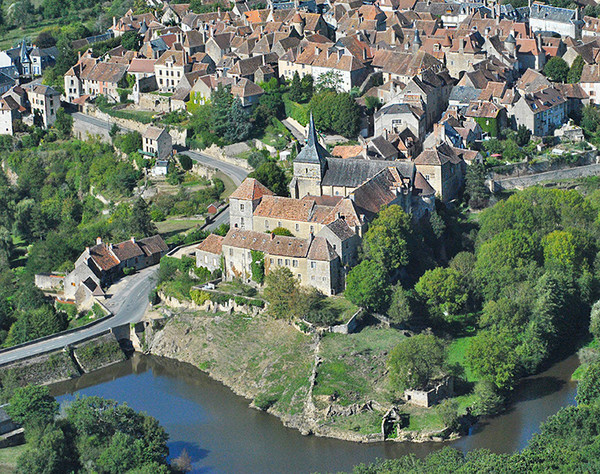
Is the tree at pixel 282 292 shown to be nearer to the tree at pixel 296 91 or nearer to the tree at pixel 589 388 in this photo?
the tree at pixel 589 388

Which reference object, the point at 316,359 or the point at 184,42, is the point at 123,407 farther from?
the point at 184,42

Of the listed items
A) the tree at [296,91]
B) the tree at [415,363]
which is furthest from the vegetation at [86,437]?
the tree at [296,91]

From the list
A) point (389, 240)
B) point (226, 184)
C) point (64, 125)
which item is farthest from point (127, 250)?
point (64, 125)

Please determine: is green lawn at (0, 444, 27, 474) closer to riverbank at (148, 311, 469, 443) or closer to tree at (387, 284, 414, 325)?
riverbank at (148, 311, 469, 443)

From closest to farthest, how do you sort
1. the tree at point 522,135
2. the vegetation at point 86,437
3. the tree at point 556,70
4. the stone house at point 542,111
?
the vegetation at point 86,437 < the tree at point 522,135 < the stone house at point 542,111 < the tree at point 556,70

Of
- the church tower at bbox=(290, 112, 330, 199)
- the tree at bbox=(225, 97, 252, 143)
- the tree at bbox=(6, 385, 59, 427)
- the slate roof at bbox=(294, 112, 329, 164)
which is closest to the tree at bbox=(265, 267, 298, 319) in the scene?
the church tower at bbox=(290, 112, 330, 199)

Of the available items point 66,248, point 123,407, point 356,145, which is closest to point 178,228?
point 66,248
